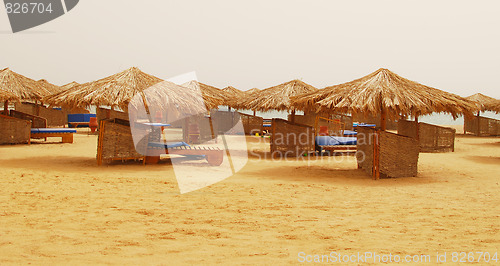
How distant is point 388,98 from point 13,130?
1044cm

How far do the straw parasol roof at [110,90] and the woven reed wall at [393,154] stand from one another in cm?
487

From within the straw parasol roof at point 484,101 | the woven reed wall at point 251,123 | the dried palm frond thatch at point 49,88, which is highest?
the dried palm frond thatch at point 49,88

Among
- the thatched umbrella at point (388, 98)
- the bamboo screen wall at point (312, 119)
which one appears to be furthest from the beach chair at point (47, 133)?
the bamboo screen wall at point (312, 119)

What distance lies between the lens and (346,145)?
10859 millimetres

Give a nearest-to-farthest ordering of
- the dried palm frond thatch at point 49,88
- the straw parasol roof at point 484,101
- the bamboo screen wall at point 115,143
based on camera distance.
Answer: the bamboo screen wall at point 115,143
the dried palm frond thatch at point 49,88
the straw parasol roof at point 484,101

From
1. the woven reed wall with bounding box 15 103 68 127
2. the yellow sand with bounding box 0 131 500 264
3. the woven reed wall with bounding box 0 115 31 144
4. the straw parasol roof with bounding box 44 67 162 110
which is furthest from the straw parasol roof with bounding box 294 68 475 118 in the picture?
the woven reed wall with bounding box 15 103 68 127

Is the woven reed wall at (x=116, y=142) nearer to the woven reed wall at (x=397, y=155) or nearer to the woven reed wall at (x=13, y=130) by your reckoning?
the woven reed wall at (x=397, y=155)

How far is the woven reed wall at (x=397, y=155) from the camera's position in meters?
7.36

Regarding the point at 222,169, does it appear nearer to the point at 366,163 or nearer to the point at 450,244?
the point at 366,163

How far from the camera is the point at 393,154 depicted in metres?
7.46

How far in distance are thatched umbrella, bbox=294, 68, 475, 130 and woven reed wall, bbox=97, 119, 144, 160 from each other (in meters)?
3.90

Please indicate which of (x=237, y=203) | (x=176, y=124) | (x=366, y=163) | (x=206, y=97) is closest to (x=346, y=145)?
(x=366, y=163)

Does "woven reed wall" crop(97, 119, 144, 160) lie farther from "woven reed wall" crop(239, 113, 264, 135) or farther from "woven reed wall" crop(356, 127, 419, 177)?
"woven reed wall" crop(239, 113, 264, 135)

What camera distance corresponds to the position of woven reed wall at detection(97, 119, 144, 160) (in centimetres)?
819
